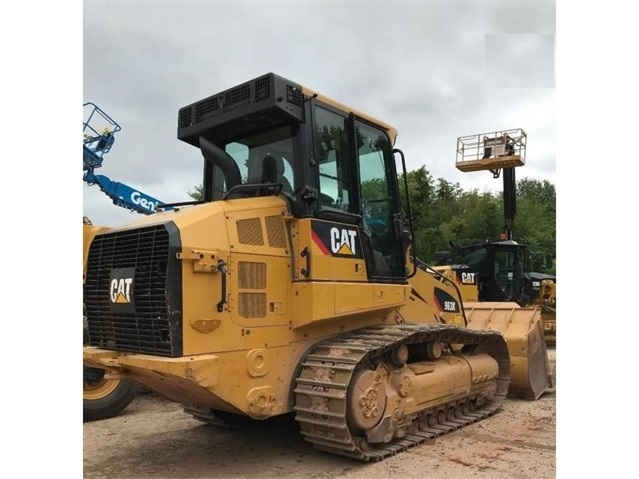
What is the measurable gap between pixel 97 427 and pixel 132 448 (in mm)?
1253

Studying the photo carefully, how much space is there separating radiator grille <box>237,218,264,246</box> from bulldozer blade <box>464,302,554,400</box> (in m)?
4.55

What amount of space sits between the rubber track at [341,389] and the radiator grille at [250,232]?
46.5 inches

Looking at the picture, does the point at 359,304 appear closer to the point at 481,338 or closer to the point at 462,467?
the point at 462,467

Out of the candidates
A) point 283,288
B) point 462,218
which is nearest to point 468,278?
point 283,288

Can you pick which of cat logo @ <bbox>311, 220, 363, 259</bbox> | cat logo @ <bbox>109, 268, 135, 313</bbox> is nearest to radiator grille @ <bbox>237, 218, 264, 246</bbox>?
cat logo @ <bbox>311, 220, 363, 259</bbox>

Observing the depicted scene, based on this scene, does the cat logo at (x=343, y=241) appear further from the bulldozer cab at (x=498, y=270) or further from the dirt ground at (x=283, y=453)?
the bulldozer cab at (x=498, y=270)

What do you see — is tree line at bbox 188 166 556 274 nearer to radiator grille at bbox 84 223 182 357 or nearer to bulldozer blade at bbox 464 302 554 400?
bulldozer blade at bbox 464 302 554 400

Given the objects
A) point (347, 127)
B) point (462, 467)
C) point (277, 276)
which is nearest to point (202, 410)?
point (277, 276)

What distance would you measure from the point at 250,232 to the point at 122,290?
116cm

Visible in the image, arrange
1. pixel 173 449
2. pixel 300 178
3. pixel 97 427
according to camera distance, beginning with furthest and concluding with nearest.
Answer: pixel 97 427, pixel 173 449, pixel 300 178

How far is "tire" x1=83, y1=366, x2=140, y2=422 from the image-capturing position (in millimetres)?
7121

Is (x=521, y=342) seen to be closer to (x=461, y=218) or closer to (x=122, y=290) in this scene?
(x=122, y=290)

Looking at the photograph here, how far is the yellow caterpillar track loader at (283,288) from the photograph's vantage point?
453 centimetres

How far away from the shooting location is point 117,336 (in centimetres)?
489
